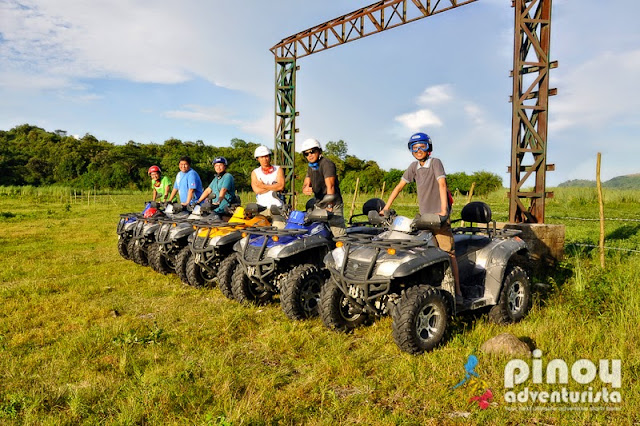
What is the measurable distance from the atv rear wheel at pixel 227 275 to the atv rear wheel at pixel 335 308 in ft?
6.88

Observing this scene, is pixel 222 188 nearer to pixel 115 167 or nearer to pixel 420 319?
pixel 420 319

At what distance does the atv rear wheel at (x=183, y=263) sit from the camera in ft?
26.5

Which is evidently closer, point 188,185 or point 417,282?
point 417,282

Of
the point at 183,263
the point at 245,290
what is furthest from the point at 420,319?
the point at 183,263

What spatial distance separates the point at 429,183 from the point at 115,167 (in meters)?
55.5

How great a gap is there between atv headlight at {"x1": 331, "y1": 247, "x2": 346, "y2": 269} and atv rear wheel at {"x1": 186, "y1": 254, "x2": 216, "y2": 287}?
10.6ft

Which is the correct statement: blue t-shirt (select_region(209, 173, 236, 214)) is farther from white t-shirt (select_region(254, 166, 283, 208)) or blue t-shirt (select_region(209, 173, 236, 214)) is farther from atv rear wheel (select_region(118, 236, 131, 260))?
atv rear wheel (select_region(118, 236, 131, 260))

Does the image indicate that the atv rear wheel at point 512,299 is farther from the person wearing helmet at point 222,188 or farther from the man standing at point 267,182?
the person wearing helmet at point 222,188

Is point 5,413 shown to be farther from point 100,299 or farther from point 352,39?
point 352,39

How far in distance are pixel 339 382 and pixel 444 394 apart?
34.4 inches

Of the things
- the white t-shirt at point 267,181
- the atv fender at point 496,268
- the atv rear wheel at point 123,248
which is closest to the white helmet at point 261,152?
the white t-shirt at point 267,181

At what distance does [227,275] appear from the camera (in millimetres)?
6887

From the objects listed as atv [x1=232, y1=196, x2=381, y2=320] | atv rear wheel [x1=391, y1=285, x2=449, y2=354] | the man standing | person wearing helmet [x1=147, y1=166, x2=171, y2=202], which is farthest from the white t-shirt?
person wearing helmet [x1=147, y1=166, x2=171, y2=202]

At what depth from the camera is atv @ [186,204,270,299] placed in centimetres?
696
